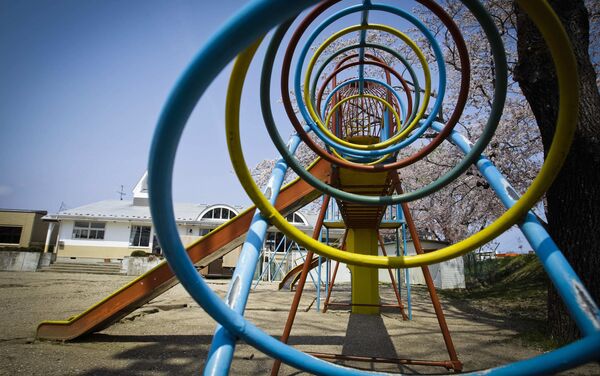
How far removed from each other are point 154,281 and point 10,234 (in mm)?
24794

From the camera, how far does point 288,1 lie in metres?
0.52

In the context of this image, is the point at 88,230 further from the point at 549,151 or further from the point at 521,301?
the point at 549,151

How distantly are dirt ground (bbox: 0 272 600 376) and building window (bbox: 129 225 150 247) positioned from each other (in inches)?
564

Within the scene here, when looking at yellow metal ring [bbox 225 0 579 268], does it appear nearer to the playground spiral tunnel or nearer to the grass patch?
the playground spiral tunnel

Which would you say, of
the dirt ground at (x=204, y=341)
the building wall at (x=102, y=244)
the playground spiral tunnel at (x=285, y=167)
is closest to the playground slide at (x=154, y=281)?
the dirt ground at (x=204, y=341)

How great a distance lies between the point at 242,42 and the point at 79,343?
11.7 feet

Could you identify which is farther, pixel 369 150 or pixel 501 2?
pixel 501 2

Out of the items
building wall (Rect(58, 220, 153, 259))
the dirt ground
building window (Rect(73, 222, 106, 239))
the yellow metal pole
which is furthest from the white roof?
the yellow metal pole

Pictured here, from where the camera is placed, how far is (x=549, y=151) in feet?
3.61

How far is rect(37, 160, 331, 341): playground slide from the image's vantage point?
3.06 m

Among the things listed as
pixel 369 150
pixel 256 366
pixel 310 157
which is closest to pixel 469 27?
pixel 310 157

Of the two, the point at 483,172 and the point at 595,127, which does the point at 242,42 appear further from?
the point at 595,127

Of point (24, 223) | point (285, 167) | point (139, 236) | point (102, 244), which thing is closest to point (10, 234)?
point (24, 223)

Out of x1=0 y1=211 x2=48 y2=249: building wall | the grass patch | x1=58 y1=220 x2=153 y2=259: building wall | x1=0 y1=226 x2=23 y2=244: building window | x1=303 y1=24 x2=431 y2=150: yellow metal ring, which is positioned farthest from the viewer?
x1=0 y1=226 x2=23 y2=244: building window
